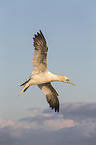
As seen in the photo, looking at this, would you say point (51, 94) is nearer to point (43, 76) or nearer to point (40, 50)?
point (43, 76)

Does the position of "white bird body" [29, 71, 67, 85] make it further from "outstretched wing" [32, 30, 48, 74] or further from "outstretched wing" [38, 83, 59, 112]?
"outstretched wing" [38, 83, 59, 112]

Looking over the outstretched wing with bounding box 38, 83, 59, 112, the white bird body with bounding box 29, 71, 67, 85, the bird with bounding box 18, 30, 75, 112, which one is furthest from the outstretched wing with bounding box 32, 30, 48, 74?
the outstretched wing with bounding box 38, 83, 59, 112

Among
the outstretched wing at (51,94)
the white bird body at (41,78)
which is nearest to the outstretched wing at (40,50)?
the white bird body at (41,78)

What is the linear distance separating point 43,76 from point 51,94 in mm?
2781

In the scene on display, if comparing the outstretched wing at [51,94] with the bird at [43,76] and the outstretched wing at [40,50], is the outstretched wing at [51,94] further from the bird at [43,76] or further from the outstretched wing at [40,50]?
the outstretched wing at [40,50]

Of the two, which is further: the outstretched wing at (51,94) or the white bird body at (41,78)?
the outstretched wing at (51,94)

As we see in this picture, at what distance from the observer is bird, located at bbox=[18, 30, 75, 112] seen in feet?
73.9

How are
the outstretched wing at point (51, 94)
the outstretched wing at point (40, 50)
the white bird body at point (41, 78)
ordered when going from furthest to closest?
the outstretched wing at point (51, 94), the white bird body at point (41, 78), the outstretched wing at point (40, 50)

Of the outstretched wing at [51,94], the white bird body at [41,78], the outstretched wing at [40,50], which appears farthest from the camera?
the outstretched wing at [51,94]

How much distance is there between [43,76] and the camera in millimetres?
23484

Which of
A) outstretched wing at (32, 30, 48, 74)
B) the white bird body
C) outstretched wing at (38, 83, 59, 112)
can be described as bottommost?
outstretched wing at (38, 83, 59, 112)

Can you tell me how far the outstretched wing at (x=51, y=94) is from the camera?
25516mm

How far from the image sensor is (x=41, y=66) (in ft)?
76.2

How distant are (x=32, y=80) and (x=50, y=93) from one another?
285cm
